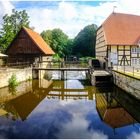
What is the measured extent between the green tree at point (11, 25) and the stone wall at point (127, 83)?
60.6 ft

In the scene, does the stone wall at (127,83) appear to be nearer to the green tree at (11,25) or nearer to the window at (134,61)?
the window at (134,61)

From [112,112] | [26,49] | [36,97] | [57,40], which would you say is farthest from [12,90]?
[57,40]

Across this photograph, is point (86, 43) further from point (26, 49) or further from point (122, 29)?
point (122, 29)

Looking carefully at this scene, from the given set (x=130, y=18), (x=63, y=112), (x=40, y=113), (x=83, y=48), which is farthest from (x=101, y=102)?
(x=83, y=48)

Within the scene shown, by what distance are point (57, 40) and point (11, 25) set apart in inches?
864

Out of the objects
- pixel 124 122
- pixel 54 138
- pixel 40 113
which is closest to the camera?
pixel 54 138

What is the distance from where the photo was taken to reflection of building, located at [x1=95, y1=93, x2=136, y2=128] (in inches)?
454

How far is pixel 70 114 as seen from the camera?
42.9ft

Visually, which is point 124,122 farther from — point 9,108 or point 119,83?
point 119,83

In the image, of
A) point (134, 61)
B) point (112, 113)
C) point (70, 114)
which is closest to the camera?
point (70, 114)

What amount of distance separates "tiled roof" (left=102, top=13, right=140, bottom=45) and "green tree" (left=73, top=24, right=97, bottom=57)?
23.4 metres

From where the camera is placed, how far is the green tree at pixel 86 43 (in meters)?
52.1

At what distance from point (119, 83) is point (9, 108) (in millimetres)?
8828

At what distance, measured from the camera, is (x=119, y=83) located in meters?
19.7
